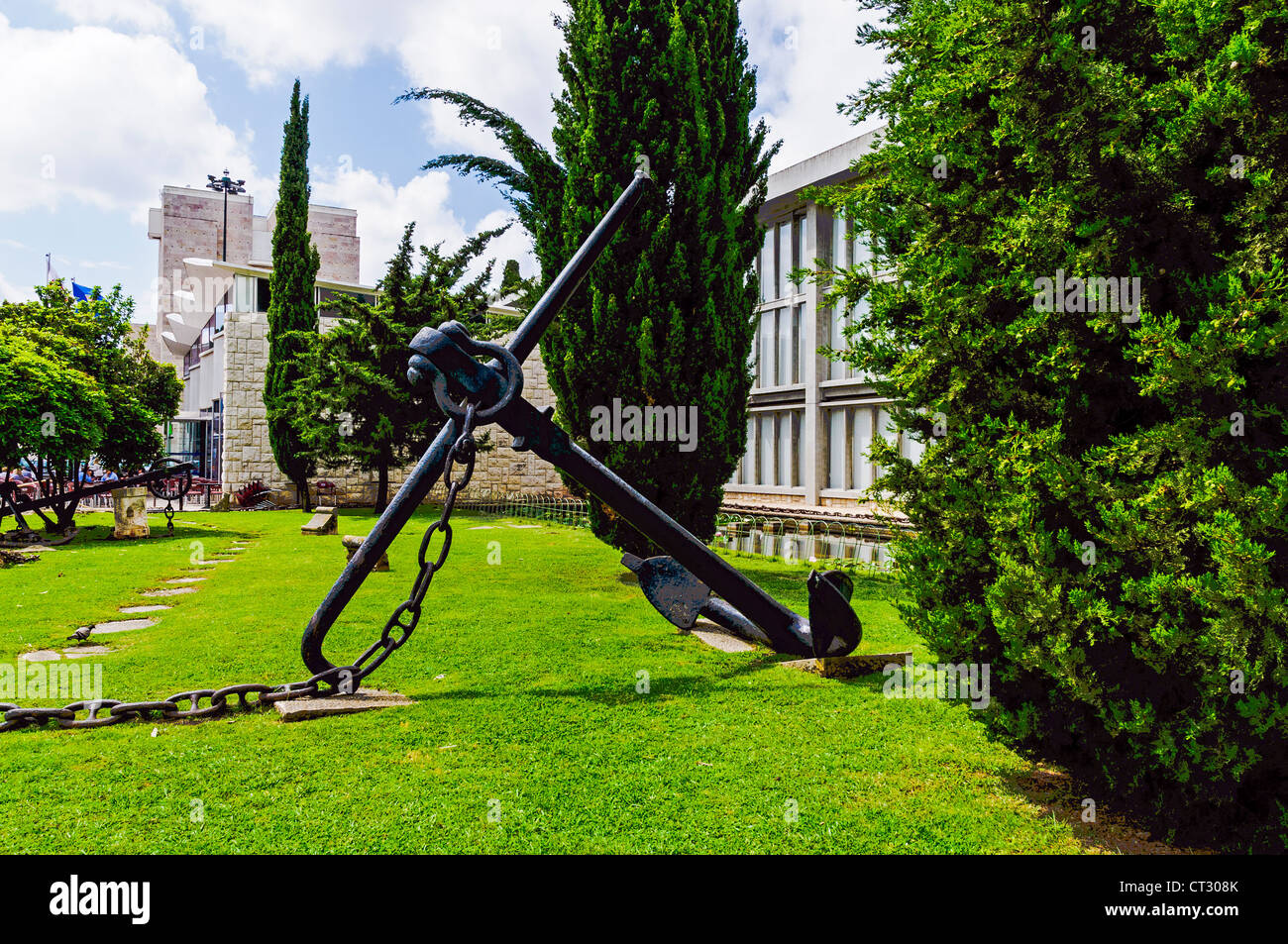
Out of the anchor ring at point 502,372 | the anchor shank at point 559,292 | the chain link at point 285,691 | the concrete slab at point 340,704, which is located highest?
the anchor shank at point 559,292

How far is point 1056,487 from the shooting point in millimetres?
2635

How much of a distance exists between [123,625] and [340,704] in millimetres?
3727

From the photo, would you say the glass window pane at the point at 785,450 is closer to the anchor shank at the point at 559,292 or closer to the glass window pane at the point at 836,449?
the glass window pane at the point at 836,449

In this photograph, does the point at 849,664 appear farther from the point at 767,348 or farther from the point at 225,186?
the point at 225,186

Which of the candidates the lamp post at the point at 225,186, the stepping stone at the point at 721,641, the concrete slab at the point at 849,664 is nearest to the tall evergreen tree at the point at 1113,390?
the concrete slab at the point at 849,664

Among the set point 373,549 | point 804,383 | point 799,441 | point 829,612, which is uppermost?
point 804,383

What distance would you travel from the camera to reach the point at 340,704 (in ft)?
14.1

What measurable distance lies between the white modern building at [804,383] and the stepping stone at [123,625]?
13.9m

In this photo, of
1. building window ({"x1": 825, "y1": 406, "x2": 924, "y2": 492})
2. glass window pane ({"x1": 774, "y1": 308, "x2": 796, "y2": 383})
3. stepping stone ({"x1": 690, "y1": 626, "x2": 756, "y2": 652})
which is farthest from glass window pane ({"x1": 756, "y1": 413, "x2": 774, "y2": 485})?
stepping stone ({"x1": 690, "y1": 626, "x2": 756, "y2": 652})

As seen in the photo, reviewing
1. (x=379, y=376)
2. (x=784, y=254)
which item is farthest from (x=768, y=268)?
(x=379, y=376)

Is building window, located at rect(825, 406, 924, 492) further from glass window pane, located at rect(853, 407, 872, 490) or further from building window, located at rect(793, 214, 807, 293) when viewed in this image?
building window, located at rect(793, 214, 807, 293)

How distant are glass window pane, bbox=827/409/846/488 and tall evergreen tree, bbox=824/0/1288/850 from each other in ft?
53.4

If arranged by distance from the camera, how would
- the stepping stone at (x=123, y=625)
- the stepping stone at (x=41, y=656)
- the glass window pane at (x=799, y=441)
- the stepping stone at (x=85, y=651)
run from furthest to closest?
the glass window pane at (x=799, y=441), the stepping stone at (x=123, y=625), the stepping stone at (x=85, y=651), the stepping stone at (x=41, y=656)

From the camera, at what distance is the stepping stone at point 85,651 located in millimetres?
5453
